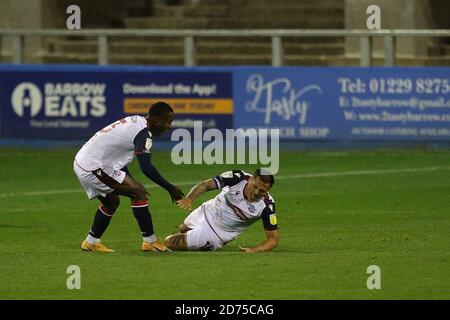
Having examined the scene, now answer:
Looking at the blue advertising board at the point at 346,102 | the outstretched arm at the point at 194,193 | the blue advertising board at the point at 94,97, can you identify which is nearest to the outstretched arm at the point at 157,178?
the outstretched arm at the point at 194,193

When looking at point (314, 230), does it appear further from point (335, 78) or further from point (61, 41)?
point (61, 41)

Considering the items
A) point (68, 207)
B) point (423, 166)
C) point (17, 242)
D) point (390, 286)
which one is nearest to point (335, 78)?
point (423, 166)

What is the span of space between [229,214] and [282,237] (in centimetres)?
174

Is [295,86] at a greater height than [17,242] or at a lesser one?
greater

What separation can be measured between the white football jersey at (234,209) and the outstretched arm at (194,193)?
0.12 meters

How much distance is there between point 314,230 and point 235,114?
9816 millimetres

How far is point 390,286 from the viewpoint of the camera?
468 inches

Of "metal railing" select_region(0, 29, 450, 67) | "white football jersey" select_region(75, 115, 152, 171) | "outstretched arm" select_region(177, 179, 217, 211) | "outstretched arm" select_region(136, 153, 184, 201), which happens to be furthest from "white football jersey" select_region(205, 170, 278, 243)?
"metal railing" select_region(0, 29, 450, 67)

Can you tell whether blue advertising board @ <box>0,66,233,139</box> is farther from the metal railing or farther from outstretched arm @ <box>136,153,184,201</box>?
outstretched arm @ <box>136,153,184,201</box>

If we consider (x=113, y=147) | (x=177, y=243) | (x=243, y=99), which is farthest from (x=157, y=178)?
(x=243, y=99)

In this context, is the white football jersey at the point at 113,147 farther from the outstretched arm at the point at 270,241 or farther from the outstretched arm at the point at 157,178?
the outstretched arm at the point at 270,241

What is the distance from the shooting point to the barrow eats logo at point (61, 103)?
1046 inches

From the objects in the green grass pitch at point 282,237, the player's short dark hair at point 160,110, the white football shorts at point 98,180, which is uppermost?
the player's short dark hair at point 160,110
